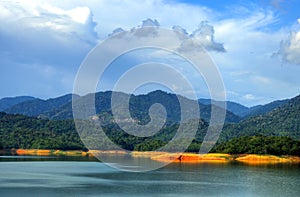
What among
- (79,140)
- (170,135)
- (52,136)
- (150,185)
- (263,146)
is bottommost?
(150,185)

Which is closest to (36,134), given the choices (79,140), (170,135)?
(79,140)

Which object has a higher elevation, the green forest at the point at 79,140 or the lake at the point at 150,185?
the green forest at the point at 79,140

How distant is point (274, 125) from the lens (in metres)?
140

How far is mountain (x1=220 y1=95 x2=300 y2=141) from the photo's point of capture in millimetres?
129875

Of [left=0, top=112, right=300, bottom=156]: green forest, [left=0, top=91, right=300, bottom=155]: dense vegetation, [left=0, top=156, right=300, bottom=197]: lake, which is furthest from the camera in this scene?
[left=0, top=91, right=300, bottom=155]: dense vegetation

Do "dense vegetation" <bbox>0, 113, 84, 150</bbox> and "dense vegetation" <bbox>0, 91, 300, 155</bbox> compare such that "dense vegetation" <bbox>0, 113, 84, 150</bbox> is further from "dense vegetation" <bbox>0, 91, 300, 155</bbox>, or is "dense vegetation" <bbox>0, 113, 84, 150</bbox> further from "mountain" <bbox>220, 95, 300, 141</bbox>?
"mountain" <bbox>220, 95, 300, 141</bbox>

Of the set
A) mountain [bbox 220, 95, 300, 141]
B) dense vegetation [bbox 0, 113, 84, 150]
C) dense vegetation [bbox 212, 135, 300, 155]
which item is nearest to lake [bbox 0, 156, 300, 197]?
dense vegetation [bbox 212, 135, 300, 155]

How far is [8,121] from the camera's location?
A: 431ft

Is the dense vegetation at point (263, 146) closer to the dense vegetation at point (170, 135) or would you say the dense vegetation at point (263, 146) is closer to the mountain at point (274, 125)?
the dense vegetation at point (170, 135)

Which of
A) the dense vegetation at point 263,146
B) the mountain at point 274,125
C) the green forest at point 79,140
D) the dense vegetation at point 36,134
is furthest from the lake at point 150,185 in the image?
the mountain at point 274,125

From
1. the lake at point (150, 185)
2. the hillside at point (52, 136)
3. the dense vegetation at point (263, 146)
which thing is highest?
the hillside at point (52, 136)

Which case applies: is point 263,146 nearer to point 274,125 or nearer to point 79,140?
point 79,140

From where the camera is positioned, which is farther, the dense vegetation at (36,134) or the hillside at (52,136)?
the hillside at (52,136)

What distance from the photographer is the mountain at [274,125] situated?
130m
